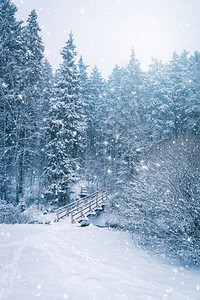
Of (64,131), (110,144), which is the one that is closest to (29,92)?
(64,131)

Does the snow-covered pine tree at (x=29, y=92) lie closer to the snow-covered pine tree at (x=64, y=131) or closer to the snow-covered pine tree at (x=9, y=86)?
the snow-covered pine tree at (x=9, y=86)

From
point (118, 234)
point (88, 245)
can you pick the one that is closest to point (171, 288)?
point (88, 245)

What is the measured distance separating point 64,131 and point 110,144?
6.02 meters


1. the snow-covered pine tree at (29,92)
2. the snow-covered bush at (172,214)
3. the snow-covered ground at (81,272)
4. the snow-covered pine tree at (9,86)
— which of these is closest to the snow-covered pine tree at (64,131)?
the snow-covered pine tree at (29,92)

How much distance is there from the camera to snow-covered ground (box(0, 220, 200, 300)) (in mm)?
3895

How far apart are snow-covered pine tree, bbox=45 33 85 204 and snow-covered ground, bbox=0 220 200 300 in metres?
8.71

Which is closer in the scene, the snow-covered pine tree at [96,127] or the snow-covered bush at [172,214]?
the snow-covered bush at [172,214]

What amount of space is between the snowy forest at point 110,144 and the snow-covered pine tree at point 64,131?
94 millimetres

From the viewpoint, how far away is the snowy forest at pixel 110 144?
25.3 feet

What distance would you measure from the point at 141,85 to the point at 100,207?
17906mm

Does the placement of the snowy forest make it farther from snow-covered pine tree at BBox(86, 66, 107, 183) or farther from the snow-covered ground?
the snow-covered ground

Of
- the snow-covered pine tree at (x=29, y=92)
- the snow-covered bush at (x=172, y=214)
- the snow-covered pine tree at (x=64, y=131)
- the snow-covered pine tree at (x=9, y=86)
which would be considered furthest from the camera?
the snow-covered pine tree at (x=29, y=92)

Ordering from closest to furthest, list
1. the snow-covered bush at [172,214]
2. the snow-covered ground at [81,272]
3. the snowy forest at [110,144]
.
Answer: the snow-covered ground at [81,272]
the snow-covered bush at [172,214]
the snowy forest at [110,144]

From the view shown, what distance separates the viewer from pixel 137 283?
4746 mm
